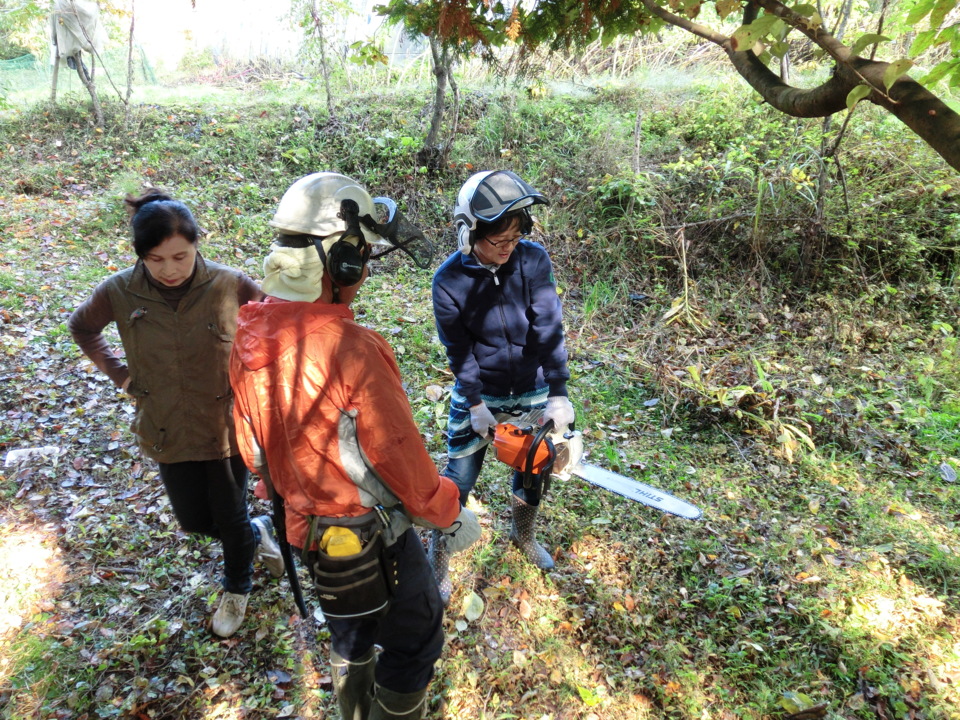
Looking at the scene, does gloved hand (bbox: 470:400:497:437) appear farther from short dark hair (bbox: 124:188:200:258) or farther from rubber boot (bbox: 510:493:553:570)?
short dark hair (bbox: 124:188:200:258)

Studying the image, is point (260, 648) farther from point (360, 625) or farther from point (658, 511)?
point (658, 511)

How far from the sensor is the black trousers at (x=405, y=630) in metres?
1.78

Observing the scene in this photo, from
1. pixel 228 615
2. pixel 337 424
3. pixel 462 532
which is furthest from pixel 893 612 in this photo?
pixel 228 615

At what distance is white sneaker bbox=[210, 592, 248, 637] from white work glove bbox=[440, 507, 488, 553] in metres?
1.36

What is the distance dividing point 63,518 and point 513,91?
25.4ft

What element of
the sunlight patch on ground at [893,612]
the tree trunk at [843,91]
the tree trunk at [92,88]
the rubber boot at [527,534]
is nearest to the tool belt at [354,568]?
the rubber boot at [527,534]

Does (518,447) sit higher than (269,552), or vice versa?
(518,447)

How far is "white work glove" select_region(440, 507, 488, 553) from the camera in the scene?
1.92m

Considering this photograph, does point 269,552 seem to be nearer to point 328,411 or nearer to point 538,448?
point 538,448

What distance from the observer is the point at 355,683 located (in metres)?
1.92

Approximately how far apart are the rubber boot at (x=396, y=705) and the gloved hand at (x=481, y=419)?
3.38 feet

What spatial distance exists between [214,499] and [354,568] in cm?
111

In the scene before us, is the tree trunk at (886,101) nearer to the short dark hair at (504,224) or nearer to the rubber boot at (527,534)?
the short dark hair at (504,224)

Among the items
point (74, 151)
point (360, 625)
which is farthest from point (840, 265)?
point (74, 151)
